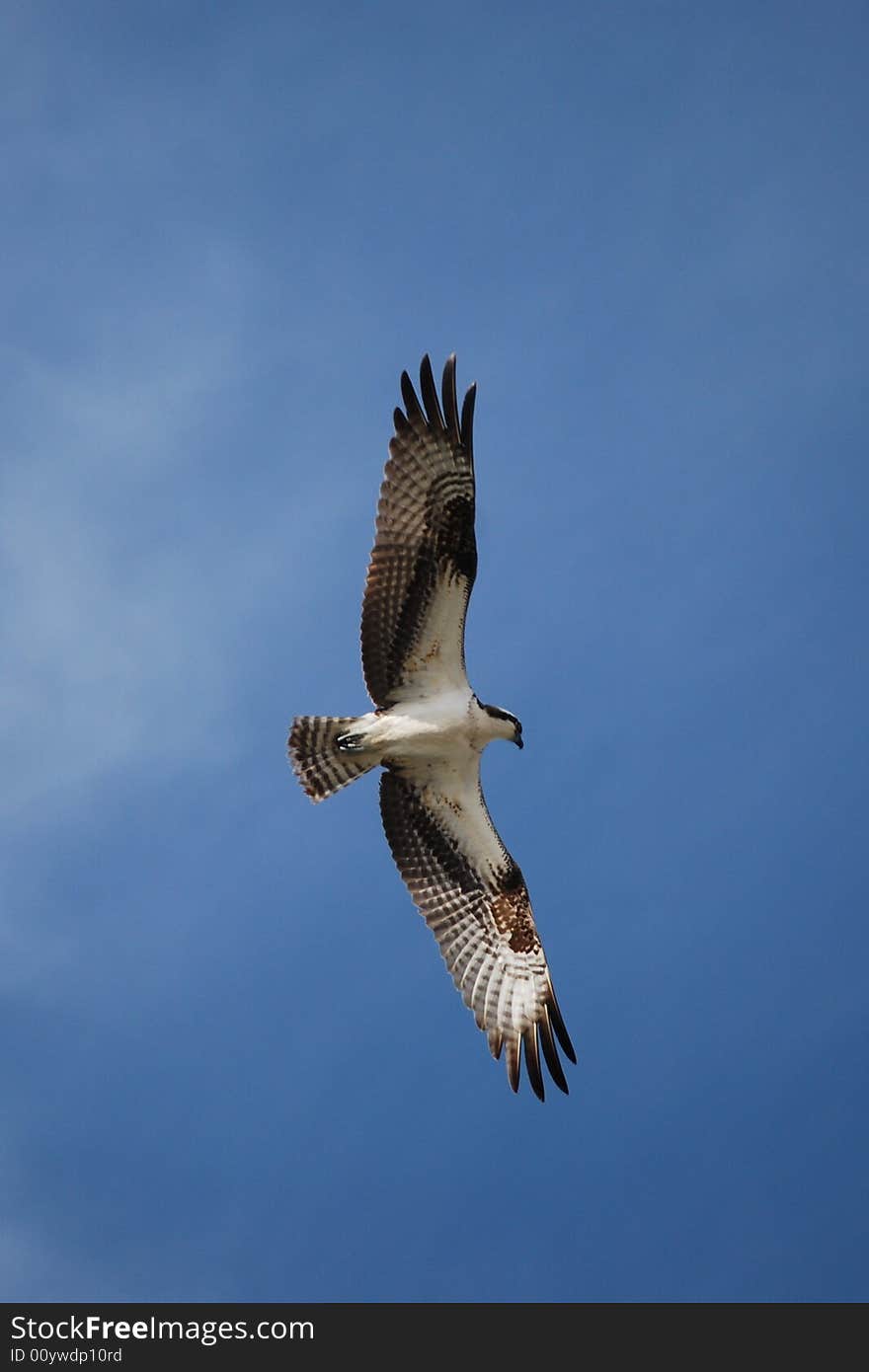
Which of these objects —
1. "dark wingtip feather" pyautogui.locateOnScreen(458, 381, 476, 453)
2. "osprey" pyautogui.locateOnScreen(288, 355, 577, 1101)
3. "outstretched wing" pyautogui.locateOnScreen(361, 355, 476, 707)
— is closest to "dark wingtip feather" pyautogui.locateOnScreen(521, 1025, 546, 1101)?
"osprey" pyautogui.locateOnScreen(288, 355, 577, 1101)

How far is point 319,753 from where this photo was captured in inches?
357

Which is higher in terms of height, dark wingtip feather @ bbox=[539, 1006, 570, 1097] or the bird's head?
the bird's head

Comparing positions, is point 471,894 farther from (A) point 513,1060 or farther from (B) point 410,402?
(B) point 410,402

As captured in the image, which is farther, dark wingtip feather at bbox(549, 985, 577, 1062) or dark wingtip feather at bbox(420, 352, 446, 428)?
dark wingtip feather at bbox(549, 985, 577, 1062)

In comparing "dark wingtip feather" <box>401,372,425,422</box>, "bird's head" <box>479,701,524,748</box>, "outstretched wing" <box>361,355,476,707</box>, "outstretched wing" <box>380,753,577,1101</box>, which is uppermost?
"dark wingtip feather" <box>401,372,425,422</box>

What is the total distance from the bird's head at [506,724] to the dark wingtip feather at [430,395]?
2029 mm

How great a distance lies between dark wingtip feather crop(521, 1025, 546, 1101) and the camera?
8.92 meters

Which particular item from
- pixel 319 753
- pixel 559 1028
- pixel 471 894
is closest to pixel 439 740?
pixel 319 753

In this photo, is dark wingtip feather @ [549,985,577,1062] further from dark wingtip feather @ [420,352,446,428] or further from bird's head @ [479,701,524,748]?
dark wingtip feather @ [420,352,446,428]

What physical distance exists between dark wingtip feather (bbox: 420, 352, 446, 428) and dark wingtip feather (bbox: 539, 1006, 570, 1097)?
4180mm

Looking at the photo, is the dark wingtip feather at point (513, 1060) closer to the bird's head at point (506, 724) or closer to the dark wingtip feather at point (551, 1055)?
the dark wingtip feather at point (551, 1055)

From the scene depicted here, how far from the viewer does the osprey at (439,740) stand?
28.7 ft
